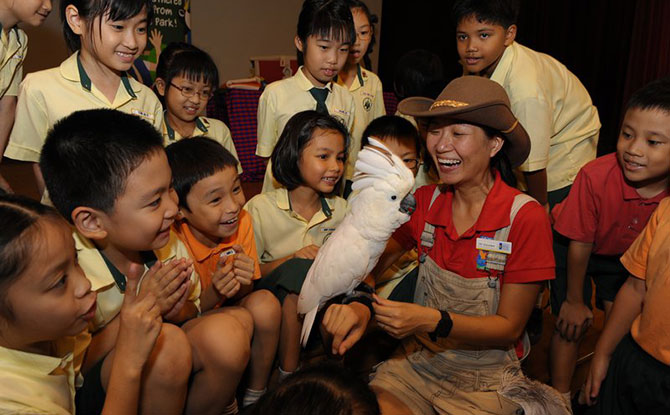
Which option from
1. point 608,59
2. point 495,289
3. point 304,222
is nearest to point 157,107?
point 304,222

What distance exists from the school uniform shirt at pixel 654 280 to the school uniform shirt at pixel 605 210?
27 centimetres

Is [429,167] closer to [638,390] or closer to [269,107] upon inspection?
[269,107]

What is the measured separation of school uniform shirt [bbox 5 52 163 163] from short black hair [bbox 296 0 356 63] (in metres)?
1.01

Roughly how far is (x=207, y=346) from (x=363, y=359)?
2.79 ft

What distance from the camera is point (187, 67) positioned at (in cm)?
265

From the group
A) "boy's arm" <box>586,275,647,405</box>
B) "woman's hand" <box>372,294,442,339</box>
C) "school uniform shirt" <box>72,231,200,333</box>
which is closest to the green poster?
"school uniform shirt" <box>72,231,200,333</box>

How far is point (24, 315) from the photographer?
40.6 inches

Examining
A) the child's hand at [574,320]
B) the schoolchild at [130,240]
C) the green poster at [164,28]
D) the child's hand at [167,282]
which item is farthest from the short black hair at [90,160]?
the green poster at [164,28]

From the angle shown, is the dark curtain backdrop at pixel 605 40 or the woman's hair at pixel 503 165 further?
the dark curtain backdrop at pixel 605 40

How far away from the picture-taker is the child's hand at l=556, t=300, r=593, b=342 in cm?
188

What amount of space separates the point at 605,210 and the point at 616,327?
1.41ft

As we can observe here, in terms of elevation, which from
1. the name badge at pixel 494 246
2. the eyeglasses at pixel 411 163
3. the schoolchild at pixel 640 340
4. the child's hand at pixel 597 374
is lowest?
the child's hand at pixel 597 374

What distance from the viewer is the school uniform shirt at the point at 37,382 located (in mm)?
1005

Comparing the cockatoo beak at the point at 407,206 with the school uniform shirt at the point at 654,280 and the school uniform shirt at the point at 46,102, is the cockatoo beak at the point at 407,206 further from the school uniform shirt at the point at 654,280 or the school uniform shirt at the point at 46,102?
the school uniform shirt at the point at 46,102
